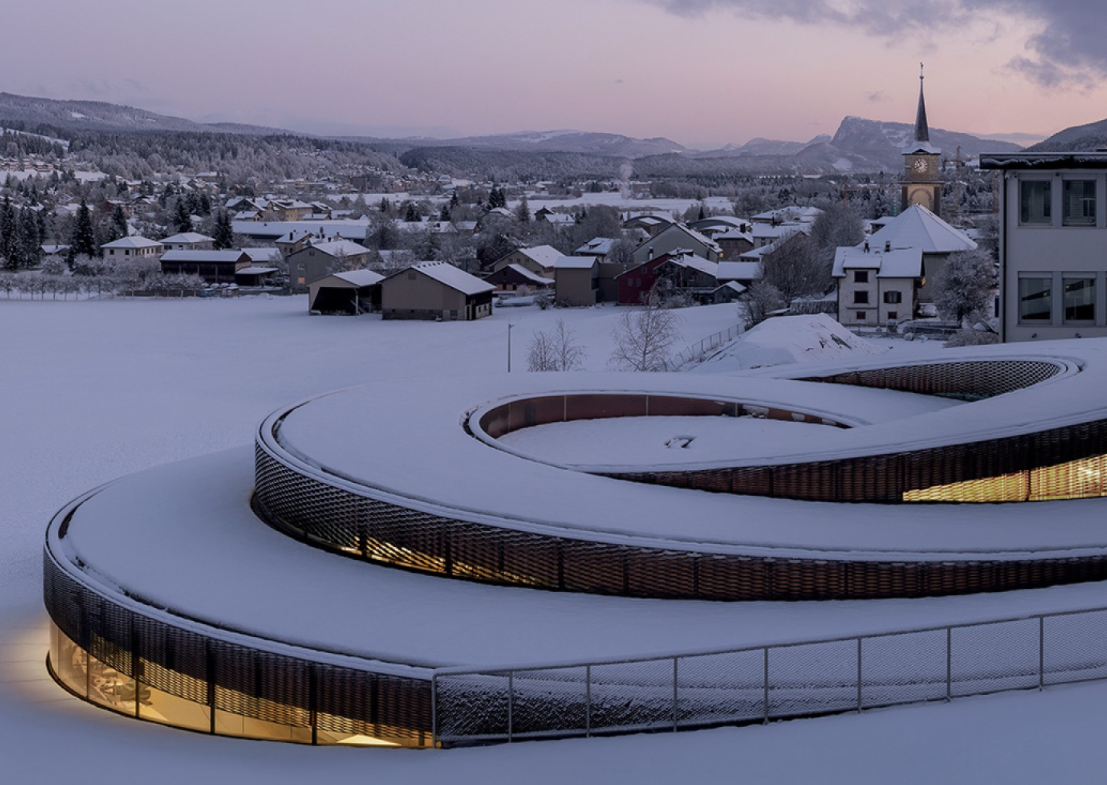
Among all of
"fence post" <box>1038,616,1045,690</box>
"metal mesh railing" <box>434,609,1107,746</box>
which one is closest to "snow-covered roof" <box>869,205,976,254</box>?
"metal mesh railing" <box>434,609,1107,746</box>

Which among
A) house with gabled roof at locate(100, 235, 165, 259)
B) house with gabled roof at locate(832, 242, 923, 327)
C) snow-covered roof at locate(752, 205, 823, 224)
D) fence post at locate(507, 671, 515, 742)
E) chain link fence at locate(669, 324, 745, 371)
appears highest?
snow-covered roof at locate(752, 205, 823, 224)

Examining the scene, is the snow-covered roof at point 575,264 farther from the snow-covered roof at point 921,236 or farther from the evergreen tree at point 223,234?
the evergreen tree at point 223,234

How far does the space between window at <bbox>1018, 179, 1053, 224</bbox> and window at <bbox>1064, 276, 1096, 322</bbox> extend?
1124 millimetres

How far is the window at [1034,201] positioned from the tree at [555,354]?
24575 mm

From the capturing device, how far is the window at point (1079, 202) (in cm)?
1828

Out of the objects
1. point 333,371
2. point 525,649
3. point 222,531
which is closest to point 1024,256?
point 525,649

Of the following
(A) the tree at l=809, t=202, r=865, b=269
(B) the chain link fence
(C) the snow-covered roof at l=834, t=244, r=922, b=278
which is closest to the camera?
(B) the chain link fence

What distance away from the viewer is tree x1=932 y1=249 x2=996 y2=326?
49500mm

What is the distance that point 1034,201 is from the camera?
18641mm

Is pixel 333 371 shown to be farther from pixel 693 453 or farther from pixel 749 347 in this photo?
pixel 693 453

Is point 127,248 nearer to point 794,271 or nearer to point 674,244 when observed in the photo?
point 674,244

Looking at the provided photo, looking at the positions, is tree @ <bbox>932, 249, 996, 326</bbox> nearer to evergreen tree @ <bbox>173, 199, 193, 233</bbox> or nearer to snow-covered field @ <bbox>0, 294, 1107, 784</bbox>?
snow-covered field @ <bbox>0, 294, 1107, 784</bbox>

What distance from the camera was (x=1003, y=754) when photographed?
951 cm

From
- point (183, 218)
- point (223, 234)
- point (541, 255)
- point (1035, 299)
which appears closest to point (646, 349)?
point (1035, 299)
